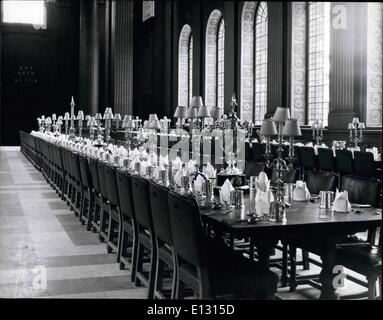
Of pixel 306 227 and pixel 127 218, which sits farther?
pixel 127 218

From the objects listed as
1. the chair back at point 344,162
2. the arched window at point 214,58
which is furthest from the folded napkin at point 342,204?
the arched window at point 214,58

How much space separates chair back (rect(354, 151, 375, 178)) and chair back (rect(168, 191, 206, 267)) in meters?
4.57

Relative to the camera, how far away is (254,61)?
608 inches

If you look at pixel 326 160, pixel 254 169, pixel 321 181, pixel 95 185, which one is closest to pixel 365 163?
Result: pixel 326 160

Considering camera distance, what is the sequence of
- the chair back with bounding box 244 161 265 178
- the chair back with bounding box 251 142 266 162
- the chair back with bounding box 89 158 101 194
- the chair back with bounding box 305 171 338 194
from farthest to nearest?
the chair back with bounding box 251 142 266 162 → the chair back with bounding box 244 161 265 178 → the chair back with bounding box 89 158 101 194 → the chair back with bounding box 305 171 338 194

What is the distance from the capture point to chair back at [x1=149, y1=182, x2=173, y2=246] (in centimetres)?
312

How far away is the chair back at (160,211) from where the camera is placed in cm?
312

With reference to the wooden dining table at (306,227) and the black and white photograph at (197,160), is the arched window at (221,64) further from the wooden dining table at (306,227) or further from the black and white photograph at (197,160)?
the wooden dining table at (306,227)

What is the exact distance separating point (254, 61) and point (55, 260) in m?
11.7

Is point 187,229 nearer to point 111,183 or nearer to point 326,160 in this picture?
point 111,183

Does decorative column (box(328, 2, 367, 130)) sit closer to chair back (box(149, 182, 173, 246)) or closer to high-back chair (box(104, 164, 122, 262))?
high-back chair (box(104, 164, 122, 262))

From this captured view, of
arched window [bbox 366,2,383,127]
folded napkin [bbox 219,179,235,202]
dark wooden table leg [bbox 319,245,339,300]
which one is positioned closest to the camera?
dark wooden table leg [bbox 319,245,339,300]

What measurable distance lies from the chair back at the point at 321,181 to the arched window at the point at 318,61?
7.91m

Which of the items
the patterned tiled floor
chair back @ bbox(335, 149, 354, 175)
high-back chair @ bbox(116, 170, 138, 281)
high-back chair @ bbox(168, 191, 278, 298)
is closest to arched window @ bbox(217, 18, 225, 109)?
chair back @ bbox(335, 149, 354, 175)
